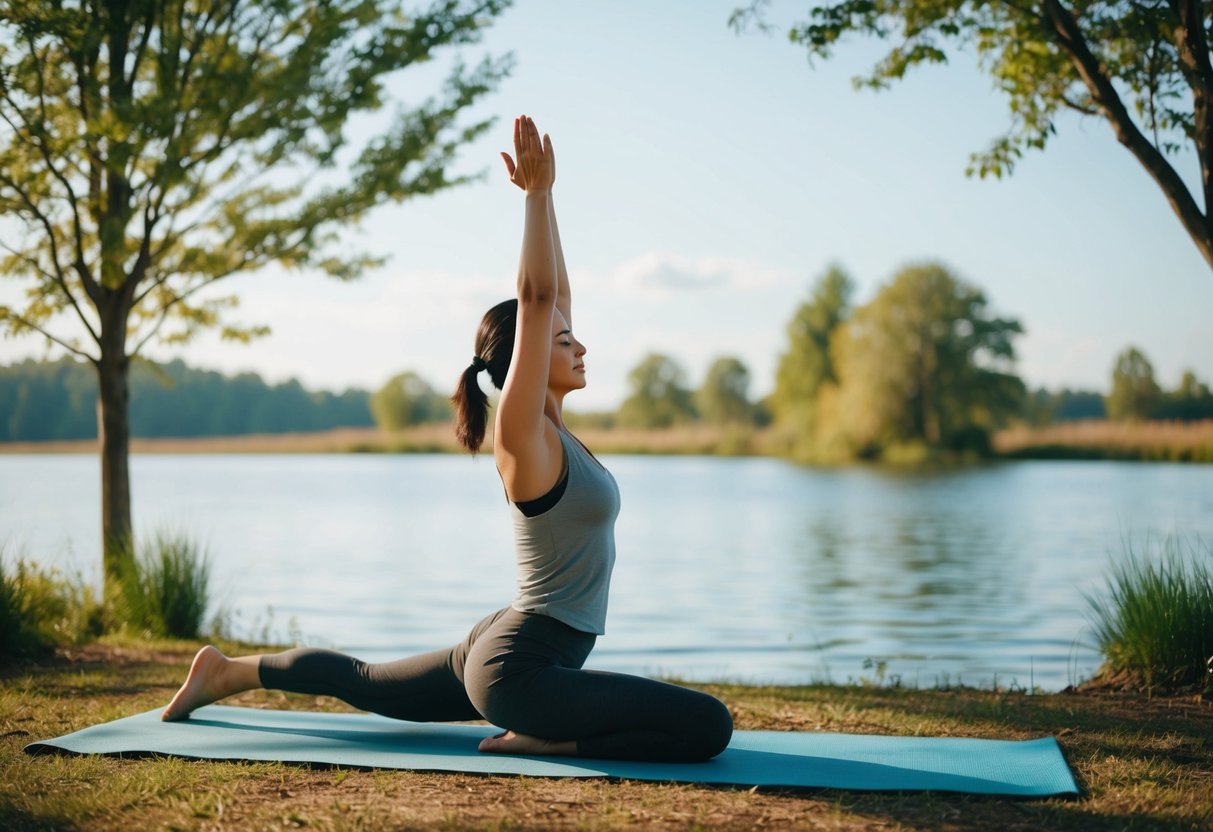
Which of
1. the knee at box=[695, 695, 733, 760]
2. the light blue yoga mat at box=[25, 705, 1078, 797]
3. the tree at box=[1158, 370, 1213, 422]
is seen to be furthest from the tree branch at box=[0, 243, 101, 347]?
the tree at box=[1158, 370, 1213, 422]

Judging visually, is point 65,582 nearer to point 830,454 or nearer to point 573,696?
point 573,696

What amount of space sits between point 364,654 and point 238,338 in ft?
8.67

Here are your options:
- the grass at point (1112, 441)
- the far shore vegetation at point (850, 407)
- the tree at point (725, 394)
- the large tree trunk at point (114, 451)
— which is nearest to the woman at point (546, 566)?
the large tree trunk at point (114, 451)

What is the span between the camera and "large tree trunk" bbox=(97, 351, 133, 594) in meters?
7.29

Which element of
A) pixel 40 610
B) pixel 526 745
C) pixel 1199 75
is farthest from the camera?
pixel 40 610

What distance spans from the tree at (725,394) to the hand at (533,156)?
78922 millimetres

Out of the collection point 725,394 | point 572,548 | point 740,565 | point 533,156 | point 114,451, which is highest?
point 725,394

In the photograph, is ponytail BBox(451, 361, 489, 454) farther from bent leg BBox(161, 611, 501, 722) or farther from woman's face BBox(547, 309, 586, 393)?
bent leg BBox(161, 611, 501, 722)

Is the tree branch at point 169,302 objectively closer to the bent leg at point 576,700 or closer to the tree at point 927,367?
the bent leg at point 576,700

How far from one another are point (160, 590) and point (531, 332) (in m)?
4.85

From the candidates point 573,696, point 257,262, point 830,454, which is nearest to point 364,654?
point 257,262

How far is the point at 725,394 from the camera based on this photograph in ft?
271

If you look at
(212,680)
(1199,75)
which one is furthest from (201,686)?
(1199,75)

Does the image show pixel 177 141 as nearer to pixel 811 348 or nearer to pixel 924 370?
pixel 924 370
